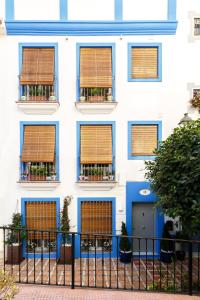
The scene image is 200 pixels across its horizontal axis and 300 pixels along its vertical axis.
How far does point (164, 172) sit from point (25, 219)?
594cm

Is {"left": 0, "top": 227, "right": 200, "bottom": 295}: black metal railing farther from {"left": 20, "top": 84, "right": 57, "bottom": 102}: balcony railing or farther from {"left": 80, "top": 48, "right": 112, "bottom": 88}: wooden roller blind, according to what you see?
{"left": 80, "top": 48, "right": 112, "bottom": 88}: wooden roller blind

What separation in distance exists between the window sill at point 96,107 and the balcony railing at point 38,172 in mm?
2385

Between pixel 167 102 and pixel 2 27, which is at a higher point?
pixel 2 27

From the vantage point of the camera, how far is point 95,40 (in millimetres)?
12422

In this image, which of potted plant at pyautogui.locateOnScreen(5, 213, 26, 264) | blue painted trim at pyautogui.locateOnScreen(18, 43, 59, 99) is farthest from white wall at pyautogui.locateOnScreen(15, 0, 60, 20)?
potted plant at pyautogui.locateOnScreen(5, 213, 26, 264)

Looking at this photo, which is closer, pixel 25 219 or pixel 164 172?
pixel 164 172

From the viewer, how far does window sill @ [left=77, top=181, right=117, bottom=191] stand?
12289 millimetres

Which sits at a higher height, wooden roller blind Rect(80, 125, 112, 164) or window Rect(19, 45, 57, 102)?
window Rect(19, 45, 57, 102)

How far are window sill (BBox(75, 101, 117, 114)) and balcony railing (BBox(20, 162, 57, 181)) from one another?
7.83 ft

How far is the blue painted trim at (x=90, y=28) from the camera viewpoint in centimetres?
1226

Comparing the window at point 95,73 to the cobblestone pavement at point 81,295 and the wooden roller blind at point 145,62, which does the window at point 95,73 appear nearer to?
the wooden roller blind at point 145,62

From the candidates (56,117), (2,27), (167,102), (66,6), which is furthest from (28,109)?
(167,102)

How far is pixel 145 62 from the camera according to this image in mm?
12500

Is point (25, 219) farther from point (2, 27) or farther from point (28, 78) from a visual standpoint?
point (2, 27)
